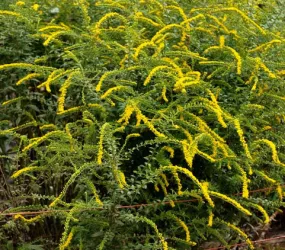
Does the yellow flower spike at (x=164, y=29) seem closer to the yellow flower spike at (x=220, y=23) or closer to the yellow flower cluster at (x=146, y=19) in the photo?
the yellow flower cluster at (x=146, y=19)

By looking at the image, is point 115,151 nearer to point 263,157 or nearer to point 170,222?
point 170,222

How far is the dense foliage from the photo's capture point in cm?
262

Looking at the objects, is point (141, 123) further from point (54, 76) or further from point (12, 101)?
point (12, 101)

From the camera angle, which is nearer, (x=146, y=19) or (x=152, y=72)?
(x=152, y=72)

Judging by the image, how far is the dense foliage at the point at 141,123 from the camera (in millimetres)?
2623

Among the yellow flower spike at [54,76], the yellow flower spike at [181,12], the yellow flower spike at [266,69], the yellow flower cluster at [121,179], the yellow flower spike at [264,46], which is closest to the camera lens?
the yellow flower cluster at [121,179]

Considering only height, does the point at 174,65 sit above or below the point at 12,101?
above

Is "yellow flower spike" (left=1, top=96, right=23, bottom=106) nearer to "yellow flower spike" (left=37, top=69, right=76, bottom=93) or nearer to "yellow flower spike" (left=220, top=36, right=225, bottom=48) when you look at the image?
"yellow flower spike" (left=37, top=69, right=76, bottom=93)

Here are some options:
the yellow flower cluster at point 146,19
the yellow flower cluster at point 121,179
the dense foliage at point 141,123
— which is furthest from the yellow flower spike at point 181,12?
the yellow flower cluster at point 121,179

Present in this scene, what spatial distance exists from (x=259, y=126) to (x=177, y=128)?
25.2 inches

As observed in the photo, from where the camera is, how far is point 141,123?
280cm

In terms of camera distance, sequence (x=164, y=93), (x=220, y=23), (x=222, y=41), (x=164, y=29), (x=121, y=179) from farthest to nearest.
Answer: (x=220, y=23), (x=222, y=41), (x=164, y=29), (x=164, y=93), (x=121, y=179)

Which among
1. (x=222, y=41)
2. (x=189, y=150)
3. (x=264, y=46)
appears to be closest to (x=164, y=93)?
(x=189, y=150)

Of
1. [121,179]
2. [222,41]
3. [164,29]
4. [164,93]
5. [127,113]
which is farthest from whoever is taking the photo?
[222,41]
